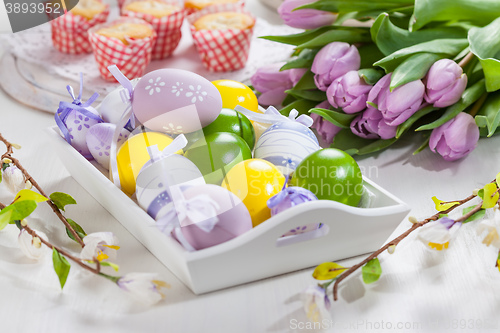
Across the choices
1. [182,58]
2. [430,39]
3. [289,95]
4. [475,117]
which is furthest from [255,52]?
[475,117]

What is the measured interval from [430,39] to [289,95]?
0.22 metres

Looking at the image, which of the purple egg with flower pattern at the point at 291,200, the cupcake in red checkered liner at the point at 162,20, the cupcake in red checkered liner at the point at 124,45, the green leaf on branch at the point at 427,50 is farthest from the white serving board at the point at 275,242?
the cupcake in red checkered liner at the point at 162,20

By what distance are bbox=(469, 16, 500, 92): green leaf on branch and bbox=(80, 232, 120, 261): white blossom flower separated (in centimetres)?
50

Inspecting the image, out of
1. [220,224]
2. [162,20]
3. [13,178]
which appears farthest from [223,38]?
[220,224]

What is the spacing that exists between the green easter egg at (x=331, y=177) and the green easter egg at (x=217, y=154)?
7 centimetres

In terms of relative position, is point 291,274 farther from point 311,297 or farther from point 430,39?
point 430,39

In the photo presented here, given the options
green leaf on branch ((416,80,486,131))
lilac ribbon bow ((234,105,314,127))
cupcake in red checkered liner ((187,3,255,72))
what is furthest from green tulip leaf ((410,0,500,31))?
cupcake in red checkered liner ((187,3,255,72))

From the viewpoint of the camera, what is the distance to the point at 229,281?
618 mm

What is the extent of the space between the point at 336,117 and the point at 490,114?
0.64 feet

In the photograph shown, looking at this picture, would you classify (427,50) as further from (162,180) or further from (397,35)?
(162,180)

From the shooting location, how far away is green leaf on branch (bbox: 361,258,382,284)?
0.60 m

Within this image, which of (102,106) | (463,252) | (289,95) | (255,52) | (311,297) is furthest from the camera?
(255,52)

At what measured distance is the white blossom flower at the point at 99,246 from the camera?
0.63 m

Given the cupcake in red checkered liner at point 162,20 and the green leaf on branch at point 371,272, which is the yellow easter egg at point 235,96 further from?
the cupcake in red checkered liner at point 162,20
